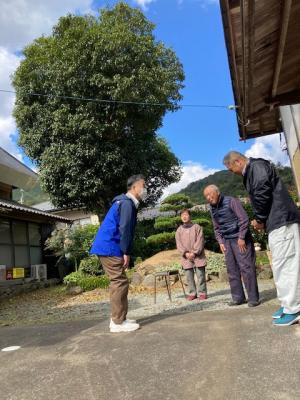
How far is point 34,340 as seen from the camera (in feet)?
15.4

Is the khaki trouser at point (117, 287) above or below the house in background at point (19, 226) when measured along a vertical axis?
below

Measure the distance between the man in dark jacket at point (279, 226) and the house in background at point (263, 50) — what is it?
3.71 ft

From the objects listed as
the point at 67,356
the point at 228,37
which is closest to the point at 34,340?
the point at 67,356

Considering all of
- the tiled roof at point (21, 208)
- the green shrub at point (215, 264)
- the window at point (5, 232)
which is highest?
the tiled roof at point (21, 208)

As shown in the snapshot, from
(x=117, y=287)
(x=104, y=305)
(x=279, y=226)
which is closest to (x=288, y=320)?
(x=279, y=226)

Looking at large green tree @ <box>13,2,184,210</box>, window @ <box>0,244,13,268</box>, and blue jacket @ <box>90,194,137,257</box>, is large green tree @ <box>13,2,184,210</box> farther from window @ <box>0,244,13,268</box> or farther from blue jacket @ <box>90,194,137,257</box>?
blue jacket @ <box>90,194,137,257</box>

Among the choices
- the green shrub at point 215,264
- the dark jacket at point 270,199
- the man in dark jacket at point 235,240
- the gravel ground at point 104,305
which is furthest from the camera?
the green shrub at point 215,264

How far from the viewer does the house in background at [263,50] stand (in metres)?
3.44

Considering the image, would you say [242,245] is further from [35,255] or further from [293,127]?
[35,255]

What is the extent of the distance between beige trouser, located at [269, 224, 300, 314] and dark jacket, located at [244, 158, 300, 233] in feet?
0.30

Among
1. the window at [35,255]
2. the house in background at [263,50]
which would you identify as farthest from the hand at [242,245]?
the window at [35,255]

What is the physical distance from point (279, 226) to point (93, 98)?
Result: 12940 millimetres

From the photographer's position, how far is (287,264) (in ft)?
13.0

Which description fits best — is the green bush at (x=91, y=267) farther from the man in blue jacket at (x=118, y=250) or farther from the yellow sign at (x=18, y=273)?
the man in blue jacket at (x=118, y=250)
